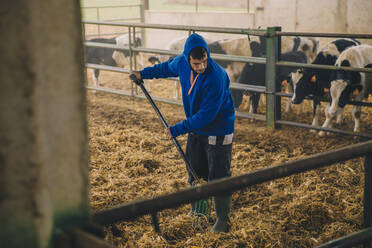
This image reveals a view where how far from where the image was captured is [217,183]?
1.55 m

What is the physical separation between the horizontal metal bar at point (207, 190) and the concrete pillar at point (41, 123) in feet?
0.99

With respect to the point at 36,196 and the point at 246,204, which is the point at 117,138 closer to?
the point at 246,204

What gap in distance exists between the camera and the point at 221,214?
12.1 ft

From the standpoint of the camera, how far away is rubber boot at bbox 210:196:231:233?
3680 millimetres

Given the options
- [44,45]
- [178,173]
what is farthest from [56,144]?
[178,173]

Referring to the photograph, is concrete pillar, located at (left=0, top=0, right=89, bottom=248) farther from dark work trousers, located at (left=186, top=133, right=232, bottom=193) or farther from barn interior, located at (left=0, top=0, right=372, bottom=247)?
dark work trousers, located at (left=186, top=133, right=232, bottom=193)

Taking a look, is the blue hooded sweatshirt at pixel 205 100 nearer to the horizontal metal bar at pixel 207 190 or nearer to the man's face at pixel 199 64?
the man's face at pixel 199 64

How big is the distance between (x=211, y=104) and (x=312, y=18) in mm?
9928

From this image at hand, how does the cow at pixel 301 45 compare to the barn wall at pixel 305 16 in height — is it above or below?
below

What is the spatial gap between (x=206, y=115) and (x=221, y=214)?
83 centimetres

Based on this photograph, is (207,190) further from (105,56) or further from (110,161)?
(105,56)

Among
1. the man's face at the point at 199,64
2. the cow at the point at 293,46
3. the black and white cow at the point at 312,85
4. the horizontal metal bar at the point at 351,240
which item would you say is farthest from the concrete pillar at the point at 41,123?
the cow at the point at 293,46

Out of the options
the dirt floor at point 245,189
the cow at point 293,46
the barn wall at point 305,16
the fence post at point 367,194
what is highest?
the barn wall at point 305,16

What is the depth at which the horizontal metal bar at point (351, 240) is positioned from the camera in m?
1.98
